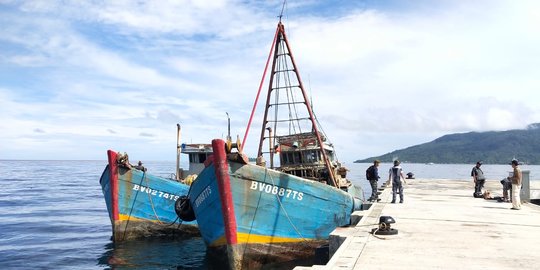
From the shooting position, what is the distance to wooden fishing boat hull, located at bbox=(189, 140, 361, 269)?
12.2 metres

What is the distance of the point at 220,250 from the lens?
12742 millimetres

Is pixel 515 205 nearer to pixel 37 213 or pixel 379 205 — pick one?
pixel 379 205

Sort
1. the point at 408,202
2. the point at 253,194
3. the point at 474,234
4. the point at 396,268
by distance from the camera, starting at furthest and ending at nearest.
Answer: the point at 408,202 → the point at 253,194 → the point at 474,234 → the point at 396,268

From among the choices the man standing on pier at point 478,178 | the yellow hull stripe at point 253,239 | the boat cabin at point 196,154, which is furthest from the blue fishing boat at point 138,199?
the man standing on pier at point 478,178

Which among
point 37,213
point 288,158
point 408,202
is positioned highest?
point 288,158

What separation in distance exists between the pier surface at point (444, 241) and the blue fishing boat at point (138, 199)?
8.86 m

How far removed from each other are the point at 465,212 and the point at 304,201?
6368mm

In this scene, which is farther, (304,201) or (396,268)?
Answer: (304,201)

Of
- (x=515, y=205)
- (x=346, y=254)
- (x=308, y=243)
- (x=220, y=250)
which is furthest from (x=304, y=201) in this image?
(x=515, y=205)

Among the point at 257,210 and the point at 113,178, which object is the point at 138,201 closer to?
the point at 113,178

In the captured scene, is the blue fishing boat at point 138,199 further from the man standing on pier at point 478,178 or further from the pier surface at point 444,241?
the man standing on pier at point 478,178

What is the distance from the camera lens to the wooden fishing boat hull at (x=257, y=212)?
40.0ft

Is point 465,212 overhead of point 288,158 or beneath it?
beneath

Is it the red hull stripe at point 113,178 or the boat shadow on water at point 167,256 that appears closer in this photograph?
the boat shadow on water at point 167,256
